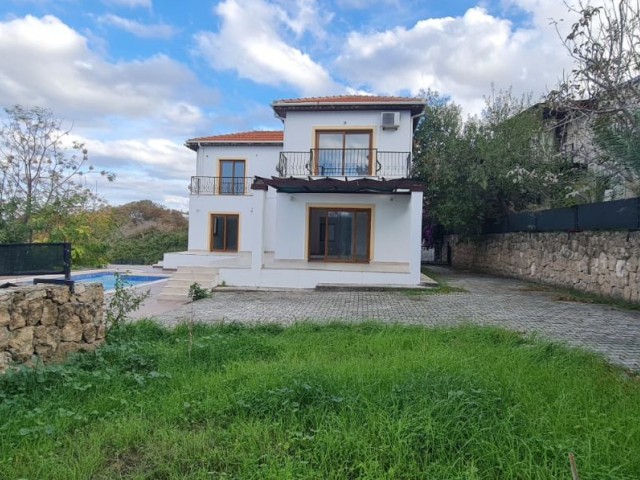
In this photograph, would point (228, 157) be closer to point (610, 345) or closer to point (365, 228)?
point (365, 228)

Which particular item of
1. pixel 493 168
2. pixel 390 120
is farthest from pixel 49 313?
pixel 493 168

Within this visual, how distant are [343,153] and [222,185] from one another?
801cm

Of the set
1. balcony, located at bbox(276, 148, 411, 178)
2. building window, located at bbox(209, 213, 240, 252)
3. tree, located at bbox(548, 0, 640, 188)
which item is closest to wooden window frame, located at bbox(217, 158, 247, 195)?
building window, located at bbox(209, 213, 240, 252)

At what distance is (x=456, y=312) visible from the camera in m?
8.86

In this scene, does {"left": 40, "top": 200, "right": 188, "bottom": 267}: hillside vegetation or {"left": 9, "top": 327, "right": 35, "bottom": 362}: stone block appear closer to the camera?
{"left": 9, "top": 327, "right": 35, "bottom": 362}: stone block

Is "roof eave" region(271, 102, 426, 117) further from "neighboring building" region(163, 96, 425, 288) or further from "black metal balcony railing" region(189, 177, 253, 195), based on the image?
"black metal balcony railing" region(189, 177, 253, 195)

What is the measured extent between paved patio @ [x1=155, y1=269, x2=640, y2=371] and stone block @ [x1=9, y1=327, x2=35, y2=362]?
3461 mm

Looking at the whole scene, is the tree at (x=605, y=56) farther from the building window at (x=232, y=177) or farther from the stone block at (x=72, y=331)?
the building window at (x=232, y=177)

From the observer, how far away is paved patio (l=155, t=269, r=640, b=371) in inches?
257

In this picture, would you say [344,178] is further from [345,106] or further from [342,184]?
[345,106]

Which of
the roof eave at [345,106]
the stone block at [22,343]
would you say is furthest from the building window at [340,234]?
the stone block at [22,343]

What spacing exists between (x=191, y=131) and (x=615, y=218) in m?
20.8

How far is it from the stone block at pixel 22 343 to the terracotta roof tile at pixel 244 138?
17943 millimetres

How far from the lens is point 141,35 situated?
12.2m
